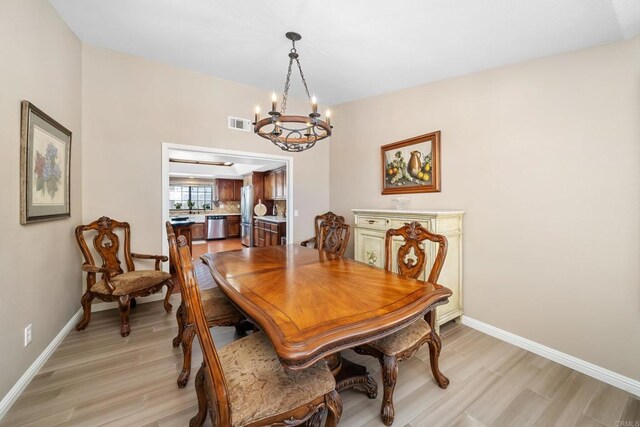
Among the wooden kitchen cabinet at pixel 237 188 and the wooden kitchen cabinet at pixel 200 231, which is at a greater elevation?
the wooden kitchen cabinet at pixel 237 188

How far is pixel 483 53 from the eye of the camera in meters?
2.38

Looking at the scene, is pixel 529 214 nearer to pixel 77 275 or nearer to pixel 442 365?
pixel 442 365

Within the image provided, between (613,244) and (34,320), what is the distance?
4328 millimetres

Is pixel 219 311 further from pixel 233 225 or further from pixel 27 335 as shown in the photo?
pixel 233 225

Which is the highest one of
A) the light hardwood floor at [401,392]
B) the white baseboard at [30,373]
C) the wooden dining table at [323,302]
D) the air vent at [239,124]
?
the air vent at [239,124]

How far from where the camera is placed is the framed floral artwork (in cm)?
173

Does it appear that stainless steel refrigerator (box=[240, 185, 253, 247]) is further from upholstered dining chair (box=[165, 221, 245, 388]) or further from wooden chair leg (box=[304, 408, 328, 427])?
wooden chair leg (box=[304, 408, 328, 427])

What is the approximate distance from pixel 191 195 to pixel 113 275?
292 inches

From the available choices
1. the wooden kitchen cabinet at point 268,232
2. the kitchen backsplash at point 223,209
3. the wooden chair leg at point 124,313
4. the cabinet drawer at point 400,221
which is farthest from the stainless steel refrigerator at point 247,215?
the cabinet drawer at point 400,221

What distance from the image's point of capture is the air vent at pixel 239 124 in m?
3.59

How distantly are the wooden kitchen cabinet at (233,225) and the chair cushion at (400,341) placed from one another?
820 centimetres

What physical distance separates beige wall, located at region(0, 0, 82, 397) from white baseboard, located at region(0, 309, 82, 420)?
4 cm

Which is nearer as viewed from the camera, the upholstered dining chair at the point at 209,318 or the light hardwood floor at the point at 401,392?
the light hardwood floor at the point at 401,392

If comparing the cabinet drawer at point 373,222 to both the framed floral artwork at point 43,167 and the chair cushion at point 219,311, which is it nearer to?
the chair cushion at point 219,311
